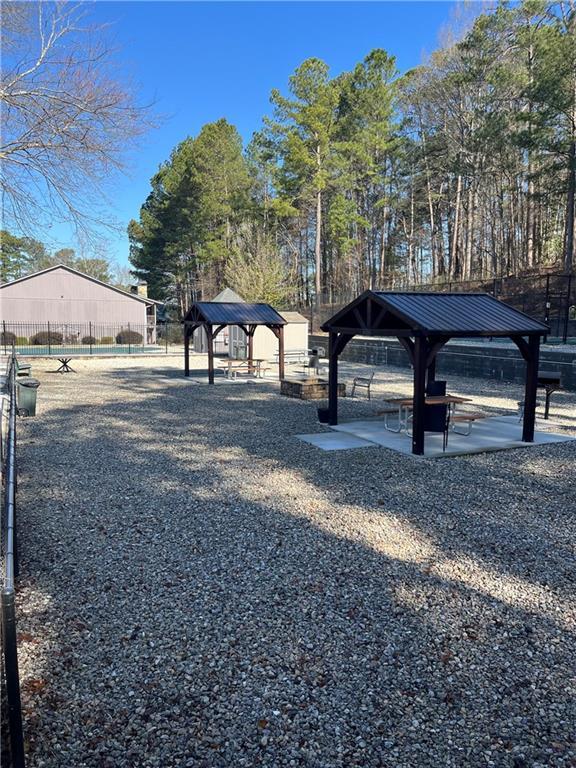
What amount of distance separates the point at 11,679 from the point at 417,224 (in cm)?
5004

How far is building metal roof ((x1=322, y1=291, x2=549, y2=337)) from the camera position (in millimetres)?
8523

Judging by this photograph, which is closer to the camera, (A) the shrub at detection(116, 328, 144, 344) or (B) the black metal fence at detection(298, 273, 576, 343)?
(B) the black metal fence at detection(298, 273, 576, 343)

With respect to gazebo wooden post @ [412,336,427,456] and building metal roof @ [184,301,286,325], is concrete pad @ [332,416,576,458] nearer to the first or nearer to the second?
gazebo wooden post @ [412,336,427,456]

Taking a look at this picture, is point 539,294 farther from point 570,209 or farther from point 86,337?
point 86,337

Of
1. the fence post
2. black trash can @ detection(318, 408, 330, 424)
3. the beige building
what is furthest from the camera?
the beige building

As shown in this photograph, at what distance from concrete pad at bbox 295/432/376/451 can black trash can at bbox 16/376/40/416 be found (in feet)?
18.8

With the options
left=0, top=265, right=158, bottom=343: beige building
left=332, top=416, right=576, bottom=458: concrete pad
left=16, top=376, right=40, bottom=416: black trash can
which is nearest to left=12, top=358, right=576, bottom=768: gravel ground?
left=332, top=416, right=576, bottom=458: concrete pad

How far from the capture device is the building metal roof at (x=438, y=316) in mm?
8523

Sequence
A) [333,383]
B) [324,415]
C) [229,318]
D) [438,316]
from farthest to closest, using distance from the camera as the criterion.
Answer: [229,318] → [324,415] → [333,383] → [438,316]

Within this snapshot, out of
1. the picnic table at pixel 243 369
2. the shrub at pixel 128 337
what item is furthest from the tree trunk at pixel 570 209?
the shrub at pixel 128 337

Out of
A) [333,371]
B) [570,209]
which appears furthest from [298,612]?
[570,209]

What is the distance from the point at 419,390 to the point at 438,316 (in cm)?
137

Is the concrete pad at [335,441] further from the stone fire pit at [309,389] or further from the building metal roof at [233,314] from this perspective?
the building metal roof at [233,314]

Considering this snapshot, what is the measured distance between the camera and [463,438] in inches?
377
